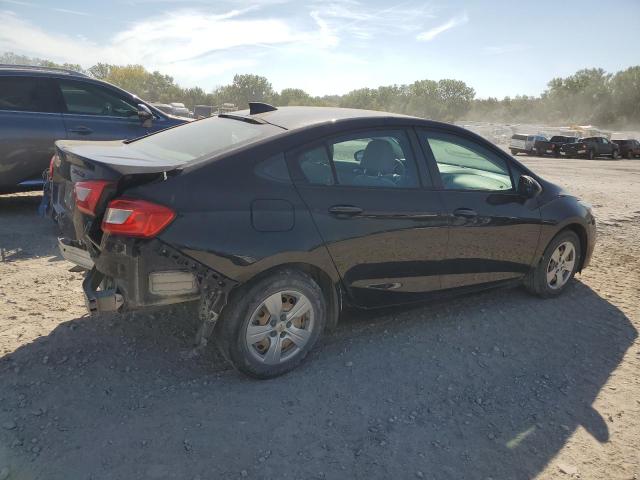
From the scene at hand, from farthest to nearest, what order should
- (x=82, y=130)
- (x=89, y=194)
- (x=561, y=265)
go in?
(x=82, y=130) → (x=561, y=265) → (x=89, y=194)

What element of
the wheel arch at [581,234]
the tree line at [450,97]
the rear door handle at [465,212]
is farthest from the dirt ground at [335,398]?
the tree line at [450,97]

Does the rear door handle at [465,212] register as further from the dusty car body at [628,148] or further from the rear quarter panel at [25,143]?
the dusty car body at [628,148]

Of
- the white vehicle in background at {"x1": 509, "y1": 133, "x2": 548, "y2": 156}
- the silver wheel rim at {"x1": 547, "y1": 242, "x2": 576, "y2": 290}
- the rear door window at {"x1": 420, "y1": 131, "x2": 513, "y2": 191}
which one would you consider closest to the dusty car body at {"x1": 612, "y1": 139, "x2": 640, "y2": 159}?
the white vehicle in background at {"x1": 509, "y1": 133, "x2": 548, "y2": 156}

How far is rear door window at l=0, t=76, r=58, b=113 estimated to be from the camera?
611 centimetres

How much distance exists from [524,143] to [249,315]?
31.5 metres

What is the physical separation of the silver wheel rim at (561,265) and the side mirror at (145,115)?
511 cm

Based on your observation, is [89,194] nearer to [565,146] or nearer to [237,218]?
[237,218]

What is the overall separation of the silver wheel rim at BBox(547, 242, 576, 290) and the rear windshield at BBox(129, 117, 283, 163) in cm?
293

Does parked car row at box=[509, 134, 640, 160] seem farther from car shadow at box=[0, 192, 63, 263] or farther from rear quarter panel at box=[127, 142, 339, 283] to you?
rear quarter panel at box=[127, 142, 339, 283]

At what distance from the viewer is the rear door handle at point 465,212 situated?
3.73 m

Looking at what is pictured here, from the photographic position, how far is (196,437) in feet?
8.45

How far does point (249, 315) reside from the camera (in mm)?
2965

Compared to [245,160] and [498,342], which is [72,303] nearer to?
[245,160]

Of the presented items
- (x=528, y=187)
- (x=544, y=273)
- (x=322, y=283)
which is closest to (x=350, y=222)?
(x=322, y=283)
